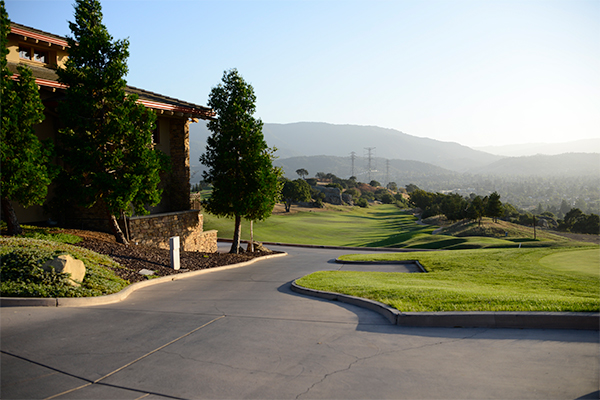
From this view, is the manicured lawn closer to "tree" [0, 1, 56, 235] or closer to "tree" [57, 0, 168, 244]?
"tree" [57, 0, 168, 244]

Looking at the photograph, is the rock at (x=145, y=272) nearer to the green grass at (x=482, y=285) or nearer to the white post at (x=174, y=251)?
the white post at (x=174, y=251)

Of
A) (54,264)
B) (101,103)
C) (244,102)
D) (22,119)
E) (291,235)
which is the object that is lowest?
(291,235)

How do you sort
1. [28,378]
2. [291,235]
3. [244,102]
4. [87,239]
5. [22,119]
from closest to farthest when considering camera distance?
1. [28,378]
2. [22,119]
3. [87,239]
4. [244,102]
5. [291,235]

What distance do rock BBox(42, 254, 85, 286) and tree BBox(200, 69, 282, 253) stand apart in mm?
11470

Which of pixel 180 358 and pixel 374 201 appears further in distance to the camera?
pixel 374 201

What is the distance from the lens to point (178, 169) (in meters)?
21.0

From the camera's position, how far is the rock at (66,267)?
27.7ft

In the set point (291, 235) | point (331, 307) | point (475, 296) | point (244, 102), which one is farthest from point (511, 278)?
point (291, 235)

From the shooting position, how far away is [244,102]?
Result: 2062cm

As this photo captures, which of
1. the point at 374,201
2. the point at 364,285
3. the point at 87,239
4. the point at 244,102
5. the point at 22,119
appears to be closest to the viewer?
the point at 364,285

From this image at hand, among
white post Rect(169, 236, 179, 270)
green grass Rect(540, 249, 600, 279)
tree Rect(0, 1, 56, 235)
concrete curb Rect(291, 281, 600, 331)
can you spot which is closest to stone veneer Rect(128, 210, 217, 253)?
white post Rect(169, 236, 179, 270)

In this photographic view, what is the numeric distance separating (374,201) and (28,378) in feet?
372

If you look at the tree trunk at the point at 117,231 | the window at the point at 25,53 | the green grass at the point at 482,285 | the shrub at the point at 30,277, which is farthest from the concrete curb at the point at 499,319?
the window at the point at 25,53

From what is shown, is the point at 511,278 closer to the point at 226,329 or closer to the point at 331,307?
the point at 331,307
